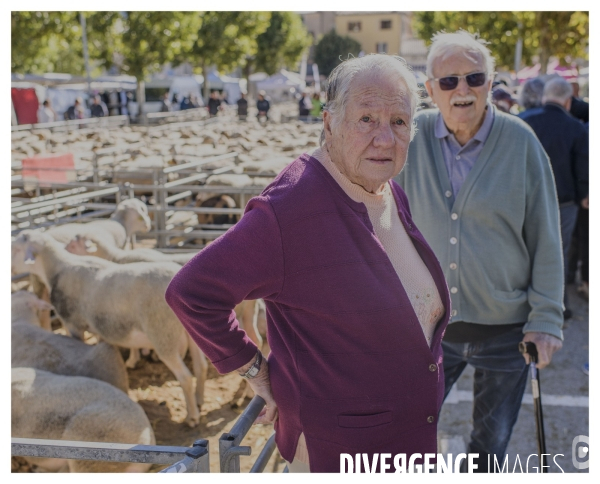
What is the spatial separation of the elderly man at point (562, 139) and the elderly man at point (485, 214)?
107 inches

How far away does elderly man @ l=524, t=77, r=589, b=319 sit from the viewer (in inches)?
192

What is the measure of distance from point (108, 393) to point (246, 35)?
35.4 metres

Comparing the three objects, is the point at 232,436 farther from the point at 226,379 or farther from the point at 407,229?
the point at 226,379

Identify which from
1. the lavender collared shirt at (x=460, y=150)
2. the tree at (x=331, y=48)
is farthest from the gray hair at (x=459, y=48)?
the tree at (x=331, y=48)

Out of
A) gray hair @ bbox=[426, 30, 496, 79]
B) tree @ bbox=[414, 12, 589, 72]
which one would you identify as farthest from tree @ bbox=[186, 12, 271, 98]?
gray hair @ bbox=[426, 30, 496, 79]

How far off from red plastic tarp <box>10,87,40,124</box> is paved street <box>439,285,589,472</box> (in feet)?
75.8

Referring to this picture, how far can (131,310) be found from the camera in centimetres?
436

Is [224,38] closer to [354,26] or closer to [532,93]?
[354,26]

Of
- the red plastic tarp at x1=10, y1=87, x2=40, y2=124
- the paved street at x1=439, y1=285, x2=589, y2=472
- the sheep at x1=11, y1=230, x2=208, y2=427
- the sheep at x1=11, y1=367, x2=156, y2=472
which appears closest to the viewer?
the sheep at x1=11, y1=367, x2=156, y2=472

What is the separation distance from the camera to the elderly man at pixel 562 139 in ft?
16.0

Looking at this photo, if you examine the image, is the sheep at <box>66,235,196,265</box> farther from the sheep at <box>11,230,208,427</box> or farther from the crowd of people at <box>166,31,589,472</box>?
the crowd of people at <box>166,31,589,472</box>

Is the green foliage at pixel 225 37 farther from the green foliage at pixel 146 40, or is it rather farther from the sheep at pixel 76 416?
the sheep at pixel 76 416

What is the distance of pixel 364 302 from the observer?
5.04 ft
